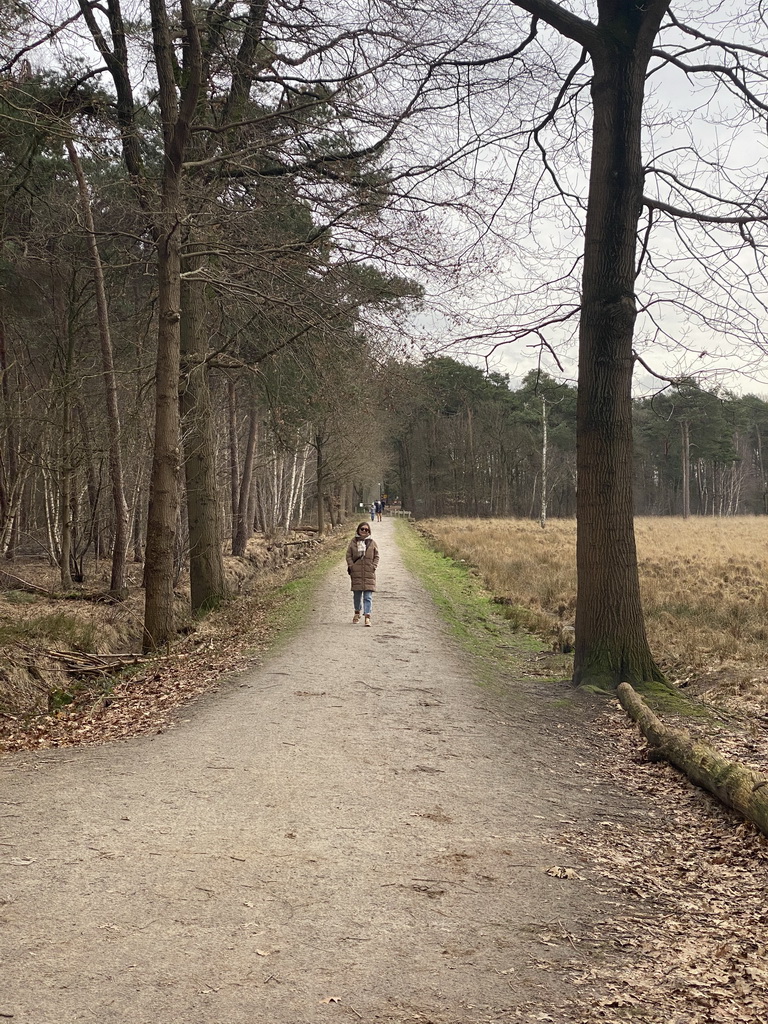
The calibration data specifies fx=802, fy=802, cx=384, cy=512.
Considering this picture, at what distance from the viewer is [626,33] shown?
8195mm

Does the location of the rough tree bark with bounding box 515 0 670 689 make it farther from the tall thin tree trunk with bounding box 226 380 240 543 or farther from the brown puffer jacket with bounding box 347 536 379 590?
the tall thin tree trunk with bounding box 226 380 240 543

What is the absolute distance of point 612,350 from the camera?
838 centimetres

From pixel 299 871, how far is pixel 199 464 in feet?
32.5

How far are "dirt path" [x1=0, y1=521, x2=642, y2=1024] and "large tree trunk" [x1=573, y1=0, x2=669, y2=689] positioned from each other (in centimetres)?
160

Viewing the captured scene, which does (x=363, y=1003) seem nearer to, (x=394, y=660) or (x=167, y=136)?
(x=394, y=660)

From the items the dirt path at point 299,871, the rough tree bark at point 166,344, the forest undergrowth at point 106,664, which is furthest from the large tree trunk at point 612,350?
the rough tree bark at point 166,344

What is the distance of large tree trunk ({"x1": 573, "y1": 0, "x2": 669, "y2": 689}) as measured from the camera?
8.29 metres

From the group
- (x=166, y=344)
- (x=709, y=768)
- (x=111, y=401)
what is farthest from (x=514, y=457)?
(x=709, y=768)

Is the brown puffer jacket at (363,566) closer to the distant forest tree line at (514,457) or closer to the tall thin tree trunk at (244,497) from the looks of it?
the tall thin tree trunk at (244,497)

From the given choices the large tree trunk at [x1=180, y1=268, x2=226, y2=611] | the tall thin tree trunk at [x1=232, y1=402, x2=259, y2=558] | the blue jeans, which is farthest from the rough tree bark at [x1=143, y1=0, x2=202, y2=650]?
the tall thin tree trunk at [x1=232, y1=402, x2=259, y2=558]

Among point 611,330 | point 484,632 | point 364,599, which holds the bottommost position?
point 484,632

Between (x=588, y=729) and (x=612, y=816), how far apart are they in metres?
2.18

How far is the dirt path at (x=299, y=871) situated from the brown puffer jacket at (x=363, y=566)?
4.46 m

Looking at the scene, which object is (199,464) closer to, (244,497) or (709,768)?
(709,768)
